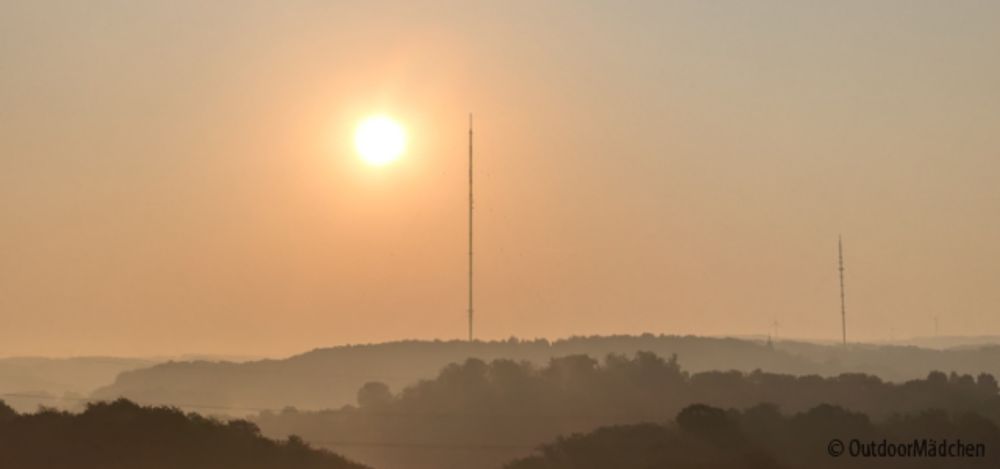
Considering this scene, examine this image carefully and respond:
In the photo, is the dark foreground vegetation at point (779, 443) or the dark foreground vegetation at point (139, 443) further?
the dark foreground vegetation at point (779, 443)

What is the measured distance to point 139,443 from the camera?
13050 cm

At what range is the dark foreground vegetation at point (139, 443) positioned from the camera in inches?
4872

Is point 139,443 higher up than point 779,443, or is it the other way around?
point 139,443

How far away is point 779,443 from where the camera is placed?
512ft

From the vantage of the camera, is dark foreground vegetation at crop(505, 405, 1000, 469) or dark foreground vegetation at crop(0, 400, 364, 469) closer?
dark foreground vegetation at crop(0, 400, 364, 469)

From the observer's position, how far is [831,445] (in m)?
152

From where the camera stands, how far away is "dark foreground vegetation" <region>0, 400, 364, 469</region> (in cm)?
12375

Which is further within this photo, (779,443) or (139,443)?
(779,443)

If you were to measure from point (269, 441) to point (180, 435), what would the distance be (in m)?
9.45

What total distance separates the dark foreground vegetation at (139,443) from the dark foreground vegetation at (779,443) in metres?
26.9

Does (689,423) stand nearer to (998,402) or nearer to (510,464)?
(510,464)

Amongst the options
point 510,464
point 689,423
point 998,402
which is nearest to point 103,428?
point 510,464

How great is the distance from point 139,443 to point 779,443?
203ft

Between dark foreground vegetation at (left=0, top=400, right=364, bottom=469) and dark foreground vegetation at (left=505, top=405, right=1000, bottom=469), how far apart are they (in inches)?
1059
